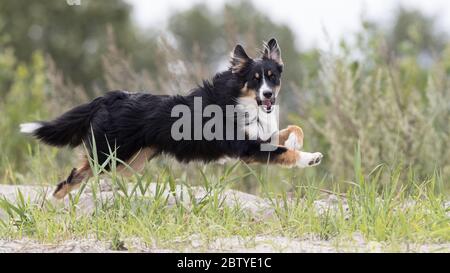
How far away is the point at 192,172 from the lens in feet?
29.2

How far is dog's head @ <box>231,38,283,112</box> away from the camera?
694cm

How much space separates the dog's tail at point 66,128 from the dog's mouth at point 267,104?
155 centimetres

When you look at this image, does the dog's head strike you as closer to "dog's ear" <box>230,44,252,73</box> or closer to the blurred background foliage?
"dog's ear" <box>230,44,252,73</box>

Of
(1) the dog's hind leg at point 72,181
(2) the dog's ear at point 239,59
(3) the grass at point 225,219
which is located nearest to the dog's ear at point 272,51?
(2) the dog's ear at point 239,59

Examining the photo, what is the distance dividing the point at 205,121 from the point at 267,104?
572 millimetres

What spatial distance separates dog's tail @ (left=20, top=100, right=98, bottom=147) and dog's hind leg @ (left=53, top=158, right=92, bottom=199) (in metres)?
0.34

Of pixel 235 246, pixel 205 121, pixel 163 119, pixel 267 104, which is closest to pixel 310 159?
pixel 267 104

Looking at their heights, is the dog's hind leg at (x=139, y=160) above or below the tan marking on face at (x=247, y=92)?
below

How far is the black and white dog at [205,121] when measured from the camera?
6.95 m

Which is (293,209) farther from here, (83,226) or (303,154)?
(83,226)

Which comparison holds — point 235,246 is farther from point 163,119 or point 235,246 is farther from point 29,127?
point 29,127

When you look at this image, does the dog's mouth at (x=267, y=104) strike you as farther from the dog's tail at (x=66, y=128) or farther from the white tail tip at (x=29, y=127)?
the white tail tip at (x=29, y=127)

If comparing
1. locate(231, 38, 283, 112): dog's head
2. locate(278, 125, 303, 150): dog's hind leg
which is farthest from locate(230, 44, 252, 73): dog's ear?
locate(278, 125, 303, 150): dog's hind leg

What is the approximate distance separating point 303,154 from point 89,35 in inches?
1133
